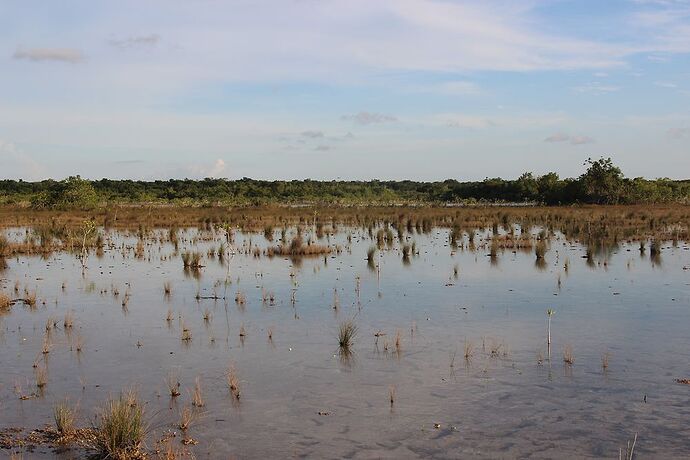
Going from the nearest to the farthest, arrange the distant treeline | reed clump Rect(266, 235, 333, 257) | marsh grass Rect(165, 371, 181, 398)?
marsh grass Rect(165, 371, 181, 398)
reed clump Rect(266, 235, 333, 257)
the distant treeline

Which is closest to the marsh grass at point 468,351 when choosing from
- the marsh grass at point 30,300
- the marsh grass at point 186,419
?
the marsh grass at point 186,419

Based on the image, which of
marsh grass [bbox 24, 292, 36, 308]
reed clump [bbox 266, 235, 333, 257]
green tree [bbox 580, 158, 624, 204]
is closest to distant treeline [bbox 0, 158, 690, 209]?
green tree [bbox 580, 158, 624, 204]

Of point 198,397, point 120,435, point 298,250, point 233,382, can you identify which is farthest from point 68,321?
point 298,250

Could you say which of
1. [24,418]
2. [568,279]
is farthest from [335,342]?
[568,279]

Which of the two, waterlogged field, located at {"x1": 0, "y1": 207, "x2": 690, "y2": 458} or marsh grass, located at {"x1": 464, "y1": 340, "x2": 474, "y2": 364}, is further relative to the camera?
marsh grass, located at {"x1": 464, "y1": 340, "x2": 474, "y2": 364}

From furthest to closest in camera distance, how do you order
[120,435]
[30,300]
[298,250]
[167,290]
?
1. [298,250]
2. [167,290]
3. [30,300]
4. [120,435]

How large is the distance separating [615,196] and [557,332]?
5201 cm

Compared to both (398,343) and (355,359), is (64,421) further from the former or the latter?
(398,343)

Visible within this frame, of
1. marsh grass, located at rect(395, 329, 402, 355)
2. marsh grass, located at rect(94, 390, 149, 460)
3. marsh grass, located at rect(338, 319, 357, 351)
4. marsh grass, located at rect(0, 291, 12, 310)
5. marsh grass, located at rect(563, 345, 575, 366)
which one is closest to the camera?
marsh grass, located at rect(94, 390, 149, 460)

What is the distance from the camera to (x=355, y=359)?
1216 cm

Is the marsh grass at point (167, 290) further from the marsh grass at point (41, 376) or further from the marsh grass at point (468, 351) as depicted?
the marsh grass at point (468, 351)

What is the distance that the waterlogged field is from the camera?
859 cm

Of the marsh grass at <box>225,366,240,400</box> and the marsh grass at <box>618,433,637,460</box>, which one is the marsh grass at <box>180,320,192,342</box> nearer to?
the marsh grass at <box>225,366,240,400</box>

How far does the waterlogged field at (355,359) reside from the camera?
8.59 metres
